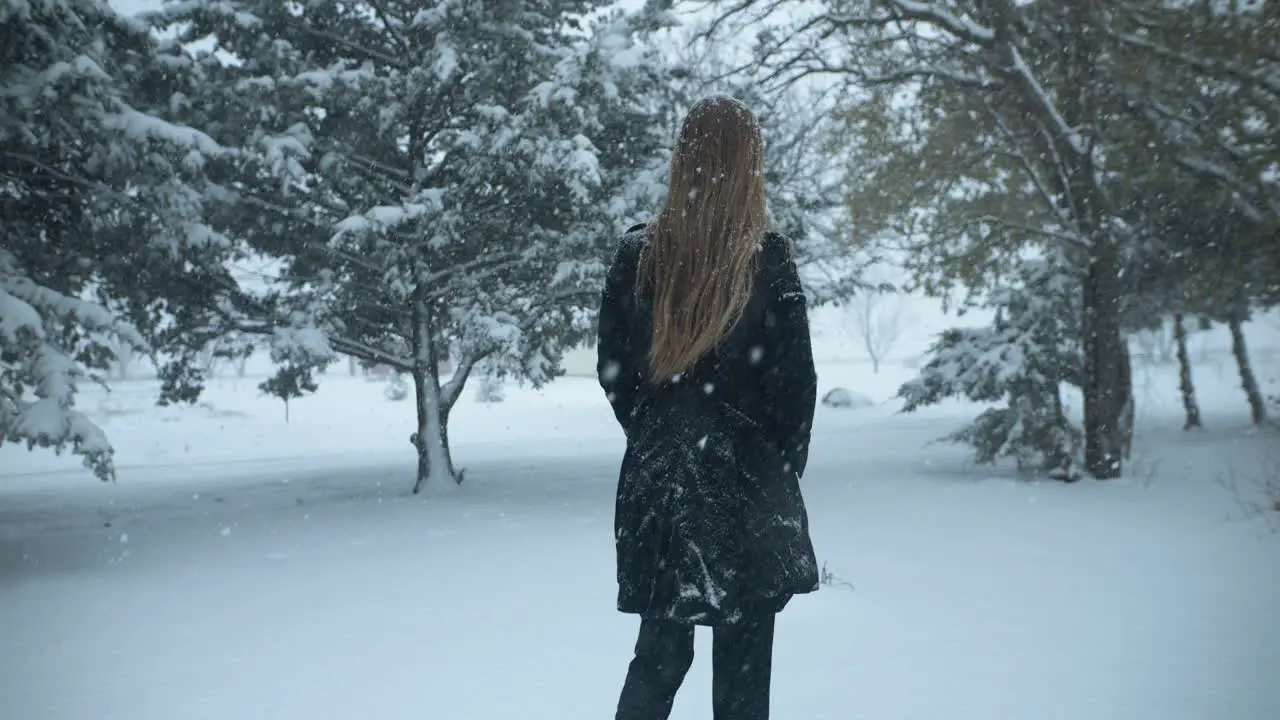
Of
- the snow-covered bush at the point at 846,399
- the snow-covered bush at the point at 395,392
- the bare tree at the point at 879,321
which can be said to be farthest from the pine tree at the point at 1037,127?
the bare tree at the point at 879,321

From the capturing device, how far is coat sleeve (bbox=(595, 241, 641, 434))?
236cm

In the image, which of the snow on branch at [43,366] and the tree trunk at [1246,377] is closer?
the snow on branch at [43,366]

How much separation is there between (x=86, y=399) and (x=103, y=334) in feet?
135

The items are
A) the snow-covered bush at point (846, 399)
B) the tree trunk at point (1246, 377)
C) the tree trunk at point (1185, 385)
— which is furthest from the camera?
the snow-covered bush at point (846, 399)

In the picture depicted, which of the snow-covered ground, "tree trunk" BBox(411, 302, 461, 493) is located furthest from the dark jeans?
"tree trunk" BBox(411, 302, 461, 493)

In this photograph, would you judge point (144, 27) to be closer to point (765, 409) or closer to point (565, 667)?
point (565, 667)

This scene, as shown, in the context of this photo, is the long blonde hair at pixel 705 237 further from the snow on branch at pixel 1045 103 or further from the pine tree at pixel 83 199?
the snow on branch at pixel 1045 103

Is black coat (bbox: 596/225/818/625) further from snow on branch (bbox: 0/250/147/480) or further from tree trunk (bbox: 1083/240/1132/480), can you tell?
tree trunk (bbox: 1083/240/1132/480)

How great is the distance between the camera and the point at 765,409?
7.43 ft

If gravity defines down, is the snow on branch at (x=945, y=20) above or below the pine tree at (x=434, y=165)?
above

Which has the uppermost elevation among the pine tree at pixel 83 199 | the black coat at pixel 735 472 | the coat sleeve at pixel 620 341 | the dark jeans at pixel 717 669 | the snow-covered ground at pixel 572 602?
the pine tree at pixel 83 199

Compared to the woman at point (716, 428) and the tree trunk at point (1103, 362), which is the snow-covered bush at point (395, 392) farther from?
the woman at point (716, 428)

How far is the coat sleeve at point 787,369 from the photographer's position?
2236 mm

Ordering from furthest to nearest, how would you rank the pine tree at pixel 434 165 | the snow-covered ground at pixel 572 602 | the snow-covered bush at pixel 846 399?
the snow-covered bush at pixel 846 399 → the pine tree at pixel 434 165 → the snow-covered ground at pixel 572 602
